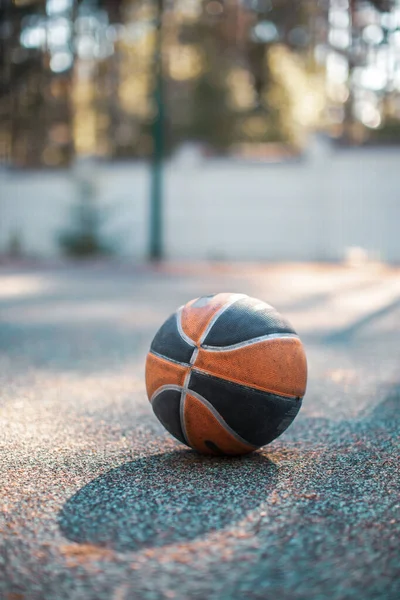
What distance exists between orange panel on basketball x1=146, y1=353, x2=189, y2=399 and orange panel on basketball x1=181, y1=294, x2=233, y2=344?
16 centimetres

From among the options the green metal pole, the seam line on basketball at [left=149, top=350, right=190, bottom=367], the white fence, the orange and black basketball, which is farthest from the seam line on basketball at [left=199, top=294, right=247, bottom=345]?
the white fence

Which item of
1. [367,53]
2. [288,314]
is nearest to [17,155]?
[367,53]

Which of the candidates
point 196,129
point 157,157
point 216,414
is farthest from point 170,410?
point 196,129

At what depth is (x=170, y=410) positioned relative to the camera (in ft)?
12.3

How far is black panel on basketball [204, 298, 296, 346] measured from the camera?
374cm

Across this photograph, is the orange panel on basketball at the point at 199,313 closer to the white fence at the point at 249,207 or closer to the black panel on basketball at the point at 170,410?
the black panel on basketball at the point at 170,410

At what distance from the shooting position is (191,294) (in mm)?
12992

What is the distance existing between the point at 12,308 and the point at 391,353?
5877 mm

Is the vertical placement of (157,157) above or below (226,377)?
above

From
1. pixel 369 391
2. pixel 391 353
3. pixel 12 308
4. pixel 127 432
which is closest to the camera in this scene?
pixel 127 432

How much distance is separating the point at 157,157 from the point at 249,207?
11.2ft

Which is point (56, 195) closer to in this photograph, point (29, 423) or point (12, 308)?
point (12, 308)

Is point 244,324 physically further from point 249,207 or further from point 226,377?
point 249,207

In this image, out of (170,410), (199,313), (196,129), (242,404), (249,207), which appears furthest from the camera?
(196,129)
